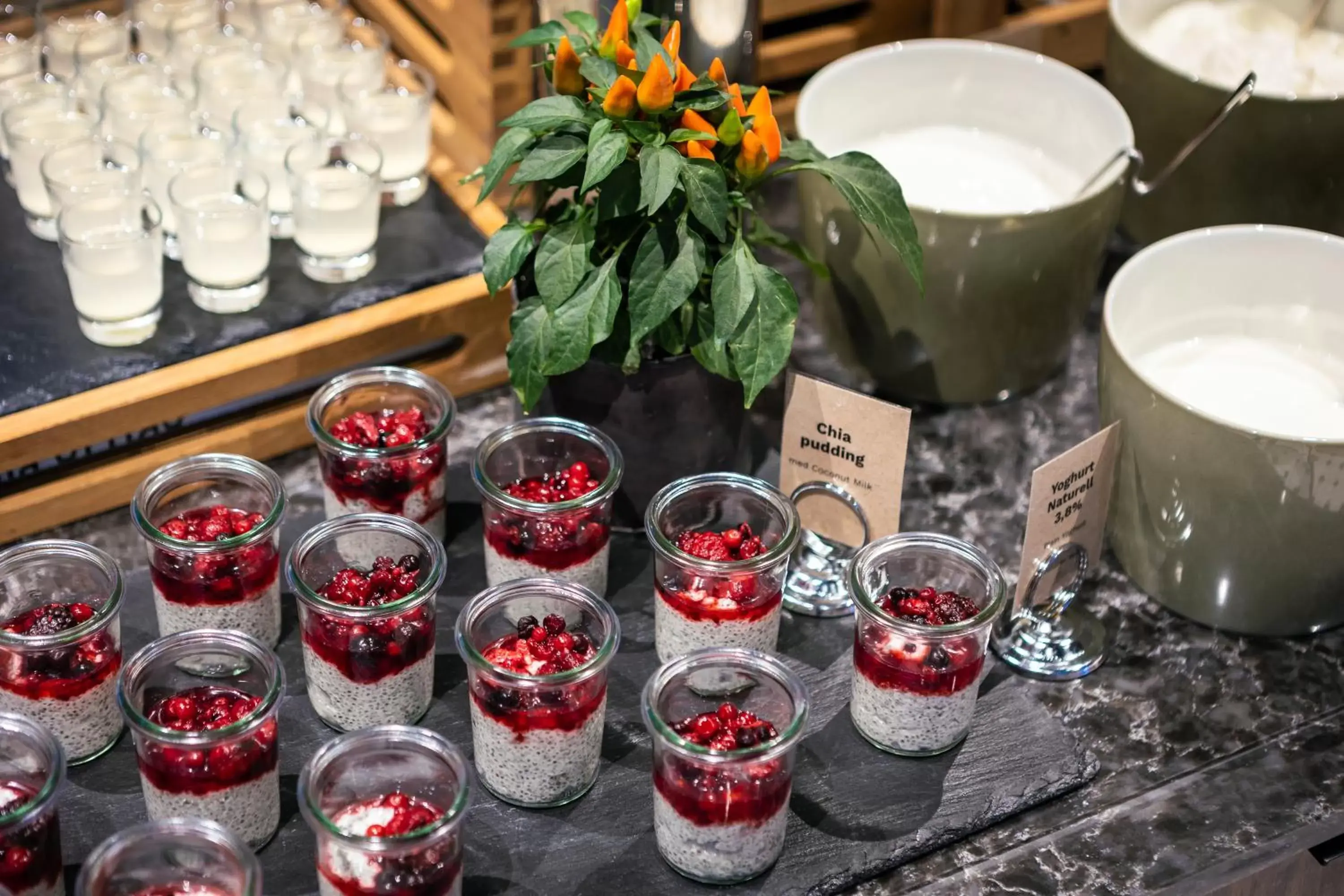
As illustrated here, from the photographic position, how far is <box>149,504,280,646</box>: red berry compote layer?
158cm

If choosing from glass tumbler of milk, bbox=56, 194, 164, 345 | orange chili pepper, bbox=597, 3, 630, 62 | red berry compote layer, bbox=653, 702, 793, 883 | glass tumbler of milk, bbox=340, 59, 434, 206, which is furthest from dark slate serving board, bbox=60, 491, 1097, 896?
glass tumbler of milk, bbox=340, 59, 434, 206

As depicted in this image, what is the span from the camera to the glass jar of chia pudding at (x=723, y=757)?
1375 mm

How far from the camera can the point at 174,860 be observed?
1.30 m

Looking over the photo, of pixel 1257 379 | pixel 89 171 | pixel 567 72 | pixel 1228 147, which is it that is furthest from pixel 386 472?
pixel 1228 147

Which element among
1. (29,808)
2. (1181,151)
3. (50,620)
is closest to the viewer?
(29,808)

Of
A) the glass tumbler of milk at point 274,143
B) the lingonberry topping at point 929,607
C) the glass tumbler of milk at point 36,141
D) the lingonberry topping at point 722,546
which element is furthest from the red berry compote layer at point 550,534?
the glass tumbler of milk at point 36,141

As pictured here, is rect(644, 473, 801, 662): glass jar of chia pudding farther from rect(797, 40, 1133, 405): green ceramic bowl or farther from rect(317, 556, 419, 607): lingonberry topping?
rect(797, 40, 1133, 405): green ceramic bowl

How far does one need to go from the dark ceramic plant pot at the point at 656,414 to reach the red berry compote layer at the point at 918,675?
0.98 feet

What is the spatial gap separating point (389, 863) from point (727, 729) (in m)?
0.31

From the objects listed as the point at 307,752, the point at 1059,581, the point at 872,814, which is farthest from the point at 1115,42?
the point at 307,752

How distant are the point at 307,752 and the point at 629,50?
0.77 m

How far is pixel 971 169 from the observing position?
203 centimetres

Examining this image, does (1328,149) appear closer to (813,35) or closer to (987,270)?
(987,270)

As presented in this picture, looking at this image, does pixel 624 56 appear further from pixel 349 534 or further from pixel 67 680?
pixel 67 680
